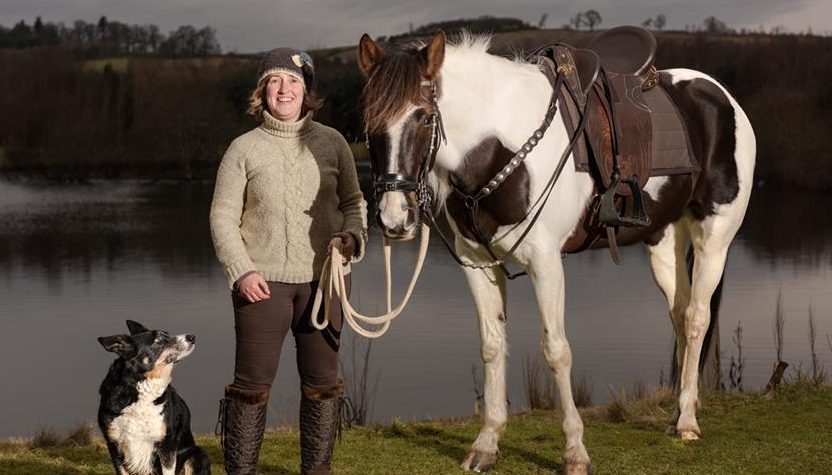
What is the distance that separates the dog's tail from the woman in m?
0.13

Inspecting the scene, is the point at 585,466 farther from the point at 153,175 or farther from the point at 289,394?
the point at 153,175

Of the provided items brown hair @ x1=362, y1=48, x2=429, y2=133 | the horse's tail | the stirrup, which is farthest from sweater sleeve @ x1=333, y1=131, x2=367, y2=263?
the horse's tail

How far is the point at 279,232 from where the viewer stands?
3838 mm

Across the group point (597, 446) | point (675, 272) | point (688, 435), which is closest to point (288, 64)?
point (597, 446)

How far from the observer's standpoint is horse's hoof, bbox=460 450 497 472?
4.76 m

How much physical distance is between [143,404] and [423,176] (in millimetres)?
1371

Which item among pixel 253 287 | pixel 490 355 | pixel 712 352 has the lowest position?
pixel 712 352

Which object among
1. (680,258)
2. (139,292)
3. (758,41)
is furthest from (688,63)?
(680,258)

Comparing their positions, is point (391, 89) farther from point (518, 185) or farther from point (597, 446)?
point (597, 446)

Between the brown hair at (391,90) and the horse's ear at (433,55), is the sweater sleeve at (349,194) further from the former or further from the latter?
the horse's ear at (433,55)

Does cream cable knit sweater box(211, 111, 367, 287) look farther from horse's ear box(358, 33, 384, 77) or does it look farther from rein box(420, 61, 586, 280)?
rein box(420, 61, 586, 280)

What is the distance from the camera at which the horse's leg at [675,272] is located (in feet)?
18.7

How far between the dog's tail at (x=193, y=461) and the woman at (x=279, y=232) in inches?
5.0

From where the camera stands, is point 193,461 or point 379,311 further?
point 379,311
